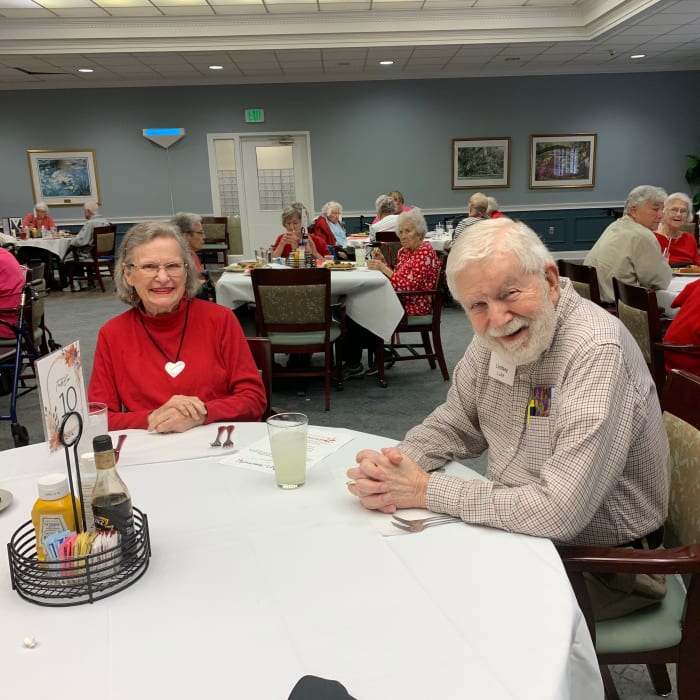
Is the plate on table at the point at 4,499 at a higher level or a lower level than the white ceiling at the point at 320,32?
lower

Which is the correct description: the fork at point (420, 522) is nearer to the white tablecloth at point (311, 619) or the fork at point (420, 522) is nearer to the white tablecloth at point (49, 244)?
the white tablecloth at point (311, 619)

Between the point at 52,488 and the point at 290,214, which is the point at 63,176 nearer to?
the point at 290,214

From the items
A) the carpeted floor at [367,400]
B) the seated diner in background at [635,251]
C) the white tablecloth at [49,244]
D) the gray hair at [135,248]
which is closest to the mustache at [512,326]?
the gray hair at [135,248]

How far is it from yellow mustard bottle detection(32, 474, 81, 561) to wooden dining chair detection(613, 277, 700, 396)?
232cm

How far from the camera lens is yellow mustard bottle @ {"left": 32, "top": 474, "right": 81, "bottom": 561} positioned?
3.12 feet

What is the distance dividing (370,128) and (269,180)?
1867 mm

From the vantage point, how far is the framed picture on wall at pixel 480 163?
33.7ft

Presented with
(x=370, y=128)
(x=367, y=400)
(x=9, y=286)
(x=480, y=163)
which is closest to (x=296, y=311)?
(x=367, y=400)

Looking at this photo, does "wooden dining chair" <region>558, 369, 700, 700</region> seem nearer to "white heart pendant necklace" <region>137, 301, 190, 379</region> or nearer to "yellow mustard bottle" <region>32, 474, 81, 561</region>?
"yellow mustard bottle" <region>32, 474, 81, 561</region>

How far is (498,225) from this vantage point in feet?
4.17

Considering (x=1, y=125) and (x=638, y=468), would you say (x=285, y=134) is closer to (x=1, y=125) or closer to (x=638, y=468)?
(x=1, y=125)

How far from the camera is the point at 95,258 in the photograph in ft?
29.1

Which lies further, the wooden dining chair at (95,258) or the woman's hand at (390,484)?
the wooden dining chair at (95,258)

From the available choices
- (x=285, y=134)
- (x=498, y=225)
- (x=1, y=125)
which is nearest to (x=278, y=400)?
(x=498, y=225)
